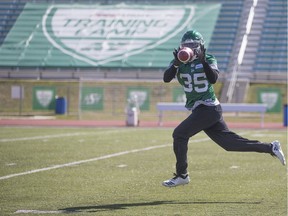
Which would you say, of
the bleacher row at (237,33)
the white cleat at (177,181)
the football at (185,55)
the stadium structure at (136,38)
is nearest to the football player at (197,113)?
the white cleat at (177,181)

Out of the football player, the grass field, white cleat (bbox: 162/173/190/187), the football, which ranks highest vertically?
the football

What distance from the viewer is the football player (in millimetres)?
7438

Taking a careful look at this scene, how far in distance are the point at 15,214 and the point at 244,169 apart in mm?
4553

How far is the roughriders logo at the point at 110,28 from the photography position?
34500 mm

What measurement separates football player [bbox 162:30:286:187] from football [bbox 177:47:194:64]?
19 centimetres

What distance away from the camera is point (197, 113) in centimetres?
766

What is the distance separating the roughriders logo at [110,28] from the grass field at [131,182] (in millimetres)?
20435

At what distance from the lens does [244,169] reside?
1002cm

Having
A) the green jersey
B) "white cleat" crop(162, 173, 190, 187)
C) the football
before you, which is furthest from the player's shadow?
the football

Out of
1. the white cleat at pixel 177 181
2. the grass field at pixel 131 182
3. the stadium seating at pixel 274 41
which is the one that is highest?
the stadium seating at pixel 274 41

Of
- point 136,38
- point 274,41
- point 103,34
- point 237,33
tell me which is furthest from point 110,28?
point 274,41

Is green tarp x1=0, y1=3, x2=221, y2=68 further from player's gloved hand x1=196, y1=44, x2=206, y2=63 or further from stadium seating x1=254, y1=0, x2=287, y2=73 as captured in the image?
player's gloved hand x1=196, y1=44, x2=206, y2=63

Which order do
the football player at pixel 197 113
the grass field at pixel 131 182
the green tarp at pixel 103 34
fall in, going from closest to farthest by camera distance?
the grass field at pixel 131 182 → the football player at pixel 197 113 → the green tarp at pixel 103 34

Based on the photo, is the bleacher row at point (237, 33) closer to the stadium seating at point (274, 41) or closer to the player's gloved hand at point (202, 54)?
the stadium seating at point (274, 41)
